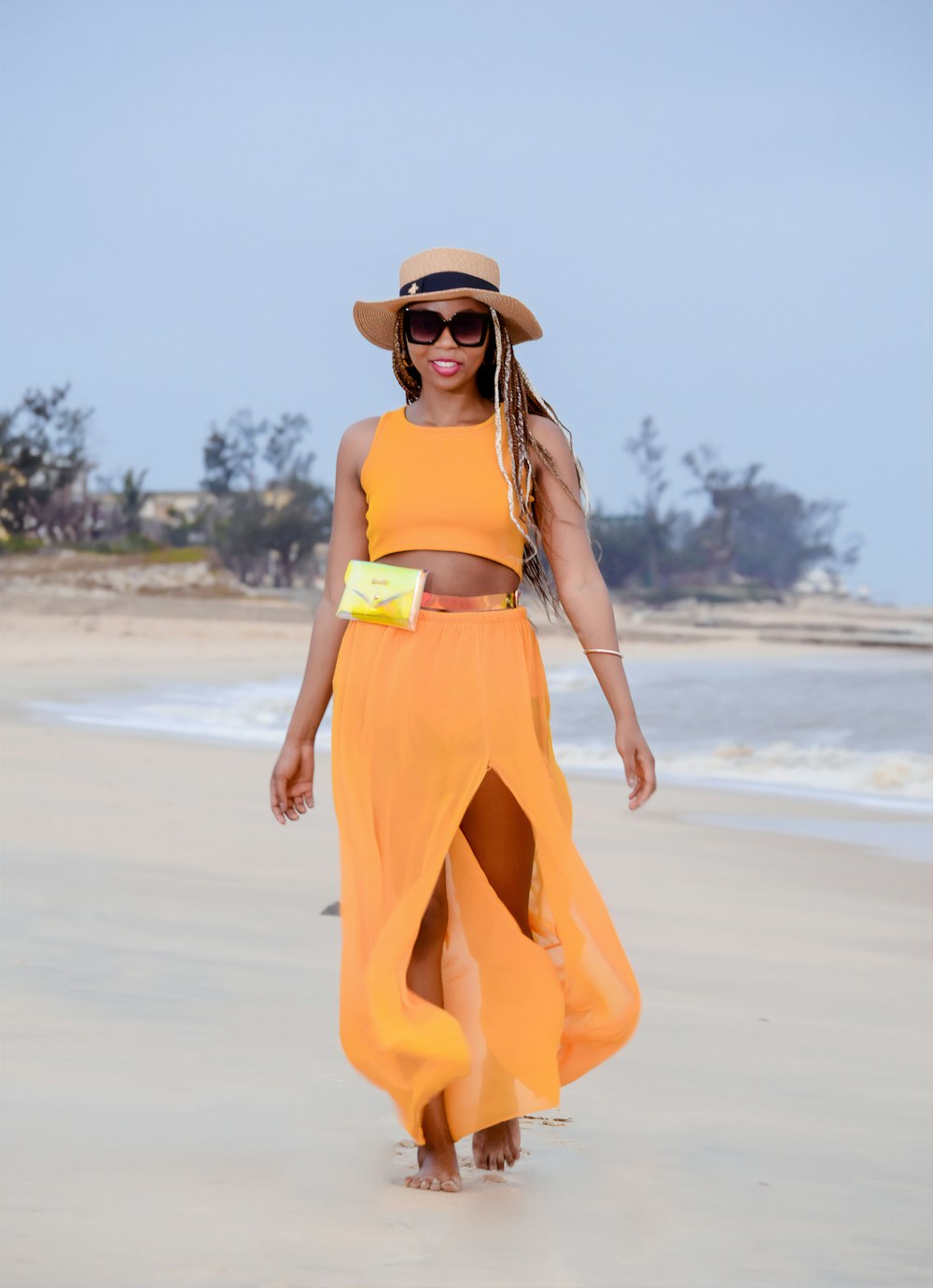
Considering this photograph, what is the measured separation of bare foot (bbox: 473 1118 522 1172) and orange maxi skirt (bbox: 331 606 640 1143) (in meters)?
0.08

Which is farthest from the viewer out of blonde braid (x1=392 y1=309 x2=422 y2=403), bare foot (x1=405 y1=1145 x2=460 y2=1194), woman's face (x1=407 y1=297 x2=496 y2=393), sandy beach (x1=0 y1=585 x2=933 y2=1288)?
blonde braid (x1=392 y1=309 x2=422 y2=403)

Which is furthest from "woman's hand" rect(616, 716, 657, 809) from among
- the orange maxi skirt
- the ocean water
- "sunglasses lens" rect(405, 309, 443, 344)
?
the ocean water

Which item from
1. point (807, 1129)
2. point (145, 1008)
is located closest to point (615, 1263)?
point (807, 1129)

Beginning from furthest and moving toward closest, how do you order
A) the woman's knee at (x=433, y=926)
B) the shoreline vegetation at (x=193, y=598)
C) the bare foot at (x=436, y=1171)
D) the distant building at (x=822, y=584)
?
1. the distant building at (x=822, y=584)
2. the shoreline vegetation at (x=193, y=598)
3. the woman's knee at (x=433, y=926)
4. the bare foot at (x=436, y=1171)

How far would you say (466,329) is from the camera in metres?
3.20

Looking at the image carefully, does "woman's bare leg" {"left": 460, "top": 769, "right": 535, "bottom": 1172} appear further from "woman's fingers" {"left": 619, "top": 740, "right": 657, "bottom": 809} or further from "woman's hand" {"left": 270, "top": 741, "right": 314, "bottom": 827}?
"woman's hand" {"left": 270, "top": 741, "right": 314, "bottom": 827}

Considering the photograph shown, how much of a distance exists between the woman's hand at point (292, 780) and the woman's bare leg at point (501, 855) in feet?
1.11

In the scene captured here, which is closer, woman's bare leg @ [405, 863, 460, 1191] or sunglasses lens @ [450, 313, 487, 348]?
woman's bare leg @ [405, 863, 460, 1191]

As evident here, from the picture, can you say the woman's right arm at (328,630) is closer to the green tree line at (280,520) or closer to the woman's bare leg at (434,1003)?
the woman's bare leg at (434,1003)

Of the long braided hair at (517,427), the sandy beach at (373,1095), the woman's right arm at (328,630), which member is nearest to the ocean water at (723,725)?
the sandy beach at (373,1095)

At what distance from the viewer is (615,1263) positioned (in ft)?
8.57

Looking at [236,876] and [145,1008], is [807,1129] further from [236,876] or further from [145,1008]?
[236,876]

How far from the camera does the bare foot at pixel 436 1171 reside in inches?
116

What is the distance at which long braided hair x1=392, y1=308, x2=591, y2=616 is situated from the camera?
3156mm
